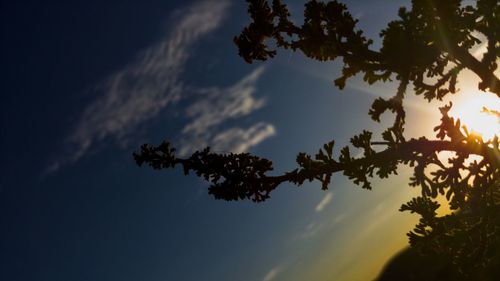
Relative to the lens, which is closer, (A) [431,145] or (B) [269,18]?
(A) [431,145]

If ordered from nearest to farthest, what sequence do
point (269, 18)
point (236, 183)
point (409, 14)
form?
point (409, 14) → point (236, 183) → point (269, 18)

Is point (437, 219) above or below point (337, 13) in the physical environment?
below

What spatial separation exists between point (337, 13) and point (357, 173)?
3.28m

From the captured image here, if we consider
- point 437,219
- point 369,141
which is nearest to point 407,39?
point 369,141

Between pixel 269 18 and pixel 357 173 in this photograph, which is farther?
pixel 269 18

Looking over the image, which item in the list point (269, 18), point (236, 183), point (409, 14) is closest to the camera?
point (409, 14)

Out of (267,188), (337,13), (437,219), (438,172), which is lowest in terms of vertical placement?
(437,219)

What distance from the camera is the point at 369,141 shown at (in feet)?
30.2

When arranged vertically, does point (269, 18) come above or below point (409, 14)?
above

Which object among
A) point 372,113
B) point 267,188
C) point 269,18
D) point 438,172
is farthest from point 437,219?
point 269,18

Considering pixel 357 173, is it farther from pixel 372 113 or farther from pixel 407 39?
pixel 407 39

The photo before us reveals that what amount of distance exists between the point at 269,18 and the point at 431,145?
4.30m

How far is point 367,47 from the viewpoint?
9.24m

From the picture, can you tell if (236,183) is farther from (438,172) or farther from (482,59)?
(482,59)
